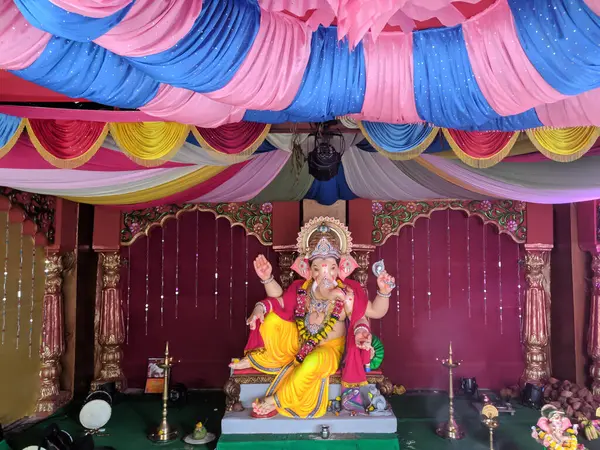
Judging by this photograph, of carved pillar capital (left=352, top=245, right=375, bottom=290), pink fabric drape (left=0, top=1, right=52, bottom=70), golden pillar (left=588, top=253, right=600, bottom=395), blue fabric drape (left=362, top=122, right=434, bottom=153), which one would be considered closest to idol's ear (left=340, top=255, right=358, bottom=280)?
carved pillar capital (left=352, top=245, right=375, bottom=290)

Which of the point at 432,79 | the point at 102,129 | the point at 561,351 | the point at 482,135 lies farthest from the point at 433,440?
the point at 102,129

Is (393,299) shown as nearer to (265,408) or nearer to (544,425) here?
(265,408)

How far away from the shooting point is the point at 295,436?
3639mm

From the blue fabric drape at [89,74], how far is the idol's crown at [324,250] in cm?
234

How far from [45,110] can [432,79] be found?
220 cm

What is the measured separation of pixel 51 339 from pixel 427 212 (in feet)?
13.3

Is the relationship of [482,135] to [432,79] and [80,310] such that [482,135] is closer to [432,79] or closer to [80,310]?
[432,79]

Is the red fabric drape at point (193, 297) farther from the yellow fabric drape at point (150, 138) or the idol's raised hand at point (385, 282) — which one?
the yellow fabric drape at point (150, 138)

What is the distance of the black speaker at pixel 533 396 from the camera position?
183 inches

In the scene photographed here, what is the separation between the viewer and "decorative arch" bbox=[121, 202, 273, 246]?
17.3ft

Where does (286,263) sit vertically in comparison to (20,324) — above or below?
above

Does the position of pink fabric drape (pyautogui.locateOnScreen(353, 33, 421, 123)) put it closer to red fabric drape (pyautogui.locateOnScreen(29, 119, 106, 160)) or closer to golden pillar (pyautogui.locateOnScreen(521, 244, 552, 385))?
red fabric drape (pyautogui.locateOnScreen(29, 119, 106, 160))

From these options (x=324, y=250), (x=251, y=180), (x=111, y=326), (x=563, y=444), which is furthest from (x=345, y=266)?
(x=111, y=326)

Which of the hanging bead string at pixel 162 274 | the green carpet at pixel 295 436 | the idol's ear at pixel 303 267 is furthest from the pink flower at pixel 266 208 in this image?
the green carpet at pixel 295 436
